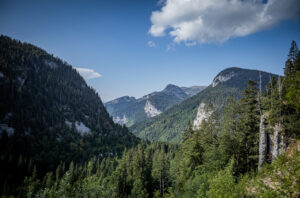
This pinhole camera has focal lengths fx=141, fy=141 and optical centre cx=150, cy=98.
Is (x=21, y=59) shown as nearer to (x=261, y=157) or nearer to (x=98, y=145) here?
(x=98, y=145)

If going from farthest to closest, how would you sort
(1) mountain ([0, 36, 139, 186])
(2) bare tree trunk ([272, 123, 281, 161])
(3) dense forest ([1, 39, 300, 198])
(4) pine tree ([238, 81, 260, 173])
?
(1) mountain ([0, 36, 139, 186]) < (4) pine tree ([238, 81, 260, 173]) < (2) bare tree trunk ([272, 123, 281, 161]) < (3) dense forest ([1, 39, 300, 198])

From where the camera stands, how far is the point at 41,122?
123625mm

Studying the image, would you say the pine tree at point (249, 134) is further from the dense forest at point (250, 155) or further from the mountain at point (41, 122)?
the mountain at point (41, 122)

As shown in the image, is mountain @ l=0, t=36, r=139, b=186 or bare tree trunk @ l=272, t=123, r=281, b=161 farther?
mountain @ l=0, t=36, r=139, b=186

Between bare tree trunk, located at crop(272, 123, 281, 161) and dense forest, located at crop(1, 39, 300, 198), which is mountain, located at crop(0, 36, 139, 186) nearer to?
dense forest, located at crop(1, 39, 300, 198)

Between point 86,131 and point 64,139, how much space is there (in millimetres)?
28346

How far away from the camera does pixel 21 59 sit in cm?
16988

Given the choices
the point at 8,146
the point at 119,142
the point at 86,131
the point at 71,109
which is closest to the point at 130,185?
the point at 8,146

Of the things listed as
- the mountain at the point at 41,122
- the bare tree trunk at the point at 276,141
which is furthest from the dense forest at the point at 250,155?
the mountain at the point at 41,122

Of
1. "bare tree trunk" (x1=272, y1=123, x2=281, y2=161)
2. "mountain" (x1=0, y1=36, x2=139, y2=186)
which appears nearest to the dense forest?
"bare tree trunk" (x1=272, y1=123, x2=281, y2=161)

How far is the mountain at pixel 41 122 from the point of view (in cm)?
9656

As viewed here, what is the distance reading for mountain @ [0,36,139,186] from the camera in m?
96.6

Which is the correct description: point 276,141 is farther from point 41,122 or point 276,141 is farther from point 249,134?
point 41,122

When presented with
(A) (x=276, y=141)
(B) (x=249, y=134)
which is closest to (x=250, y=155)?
(B) (x=249, y=134)
